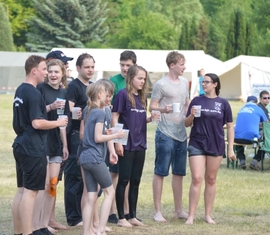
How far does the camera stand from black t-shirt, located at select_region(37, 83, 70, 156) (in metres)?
7.49

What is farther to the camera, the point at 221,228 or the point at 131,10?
the point at 131,10

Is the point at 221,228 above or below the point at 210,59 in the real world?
below

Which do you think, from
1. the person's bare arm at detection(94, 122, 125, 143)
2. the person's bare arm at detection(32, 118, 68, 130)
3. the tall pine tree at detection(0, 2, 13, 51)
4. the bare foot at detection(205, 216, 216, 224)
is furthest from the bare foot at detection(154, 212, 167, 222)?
the tall pine tree at detection(0, 2, 13, 51)

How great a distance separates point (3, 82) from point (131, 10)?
3745cm

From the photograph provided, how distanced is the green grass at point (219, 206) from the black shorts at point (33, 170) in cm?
114

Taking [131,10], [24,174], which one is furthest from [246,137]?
[131,10]

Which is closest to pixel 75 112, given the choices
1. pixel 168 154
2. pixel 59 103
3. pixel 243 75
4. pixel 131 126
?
pixel 59 103

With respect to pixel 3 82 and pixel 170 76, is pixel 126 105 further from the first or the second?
pixel 3 82

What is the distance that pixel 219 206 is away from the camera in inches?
382

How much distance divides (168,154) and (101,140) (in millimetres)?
1594

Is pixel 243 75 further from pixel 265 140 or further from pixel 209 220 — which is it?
pixel 209 220

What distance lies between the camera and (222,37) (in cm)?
6688

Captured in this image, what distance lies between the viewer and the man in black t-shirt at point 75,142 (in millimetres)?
8031

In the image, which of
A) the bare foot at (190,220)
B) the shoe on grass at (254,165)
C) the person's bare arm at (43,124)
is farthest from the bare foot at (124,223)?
the shoe on grass at (254,165)
